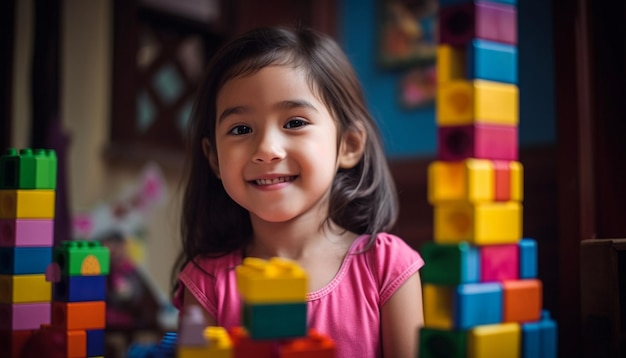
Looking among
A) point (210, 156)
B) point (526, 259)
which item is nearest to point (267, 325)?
point (526, 259)

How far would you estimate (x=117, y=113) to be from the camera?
7.77 feet

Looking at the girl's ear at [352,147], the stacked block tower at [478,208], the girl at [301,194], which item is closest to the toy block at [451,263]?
the stacked block tower at [478,208]

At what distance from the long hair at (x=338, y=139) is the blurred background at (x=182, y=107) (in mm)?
198

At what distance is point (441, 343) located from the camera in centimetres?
70

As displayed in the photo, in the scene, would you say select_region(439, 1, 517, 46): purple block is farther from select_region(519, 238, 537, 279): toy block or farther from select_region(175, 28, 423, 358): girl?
select_region(175, 28, 423, 358): girl

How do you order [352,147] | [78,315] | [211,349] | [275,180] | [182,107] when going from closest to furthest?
[211,349], [78,315], [275,180], [352,147], [182,107]

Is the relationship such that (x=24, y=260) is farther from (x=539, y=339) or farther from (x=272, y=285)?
(x=539, y=339)

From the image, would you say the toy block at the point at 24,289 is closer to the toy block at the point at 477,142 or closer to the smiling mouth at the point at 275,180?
the smiling mouth at the point at 275,180

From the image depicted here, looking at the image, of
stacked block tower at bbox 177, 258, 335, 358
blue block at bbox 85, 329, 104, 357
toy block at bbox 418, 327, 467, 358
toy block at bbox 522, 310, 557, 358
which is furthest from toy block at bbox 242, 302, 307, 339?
blue block at bbox 85, 329, 104, 357

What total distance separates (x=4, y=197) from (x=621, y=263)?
908 millimetres

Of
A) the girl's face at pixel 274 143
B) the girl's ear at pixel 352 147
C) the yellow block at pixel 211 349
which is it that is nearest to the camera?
the yellow block at pixel 211 349

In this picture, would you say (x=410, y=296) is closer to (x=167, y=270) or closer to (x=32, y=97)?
(x=32, y=97)

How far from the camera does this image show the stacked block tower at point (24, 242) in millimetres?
999

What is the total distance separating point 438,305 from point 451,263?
50 millimetres
